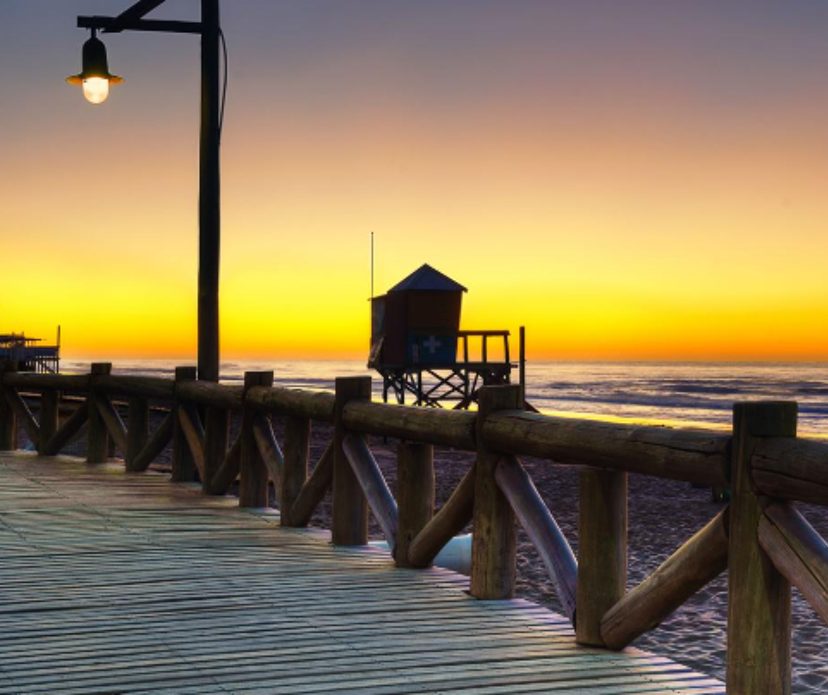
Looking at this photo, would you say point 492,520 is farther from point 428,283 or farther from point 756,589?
point 428,283

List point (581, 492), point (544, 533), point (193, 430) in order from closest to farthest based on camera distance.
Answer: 1. point (581, 492)
2. point (544, 533)
3. point (193, 430)

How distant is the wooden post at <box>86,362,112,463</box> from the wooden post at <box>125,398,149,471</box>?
663mm

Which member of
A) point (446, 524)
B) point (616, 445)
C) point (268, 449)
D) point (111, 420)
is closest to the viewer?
point (616, 445)

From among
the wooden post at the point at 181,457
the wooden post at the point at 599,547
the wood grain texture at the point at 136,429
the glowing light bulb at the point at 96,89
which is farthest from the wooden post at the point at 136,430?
the wooden post at the point at 599,547

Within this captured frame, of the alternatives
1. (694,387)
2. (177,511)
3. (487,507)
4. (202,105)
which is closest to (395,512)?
(487,507)

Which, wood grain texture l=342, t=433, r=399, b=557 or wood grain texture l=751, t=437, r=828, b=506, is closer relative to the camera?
wood grain texture l=751, t=437, r=828, b=506

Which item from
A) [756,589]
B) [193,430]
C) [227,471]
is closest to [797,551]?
[756,589]

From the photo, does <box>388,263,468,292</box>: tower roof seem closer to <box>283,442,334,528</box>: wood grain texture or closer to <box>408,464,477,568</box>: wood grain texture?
<box>283,442,334,528</box>: wood grain texture

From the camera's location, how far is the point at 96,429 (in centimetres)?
1184

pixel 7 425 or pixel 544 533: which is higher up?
pixel 544 533

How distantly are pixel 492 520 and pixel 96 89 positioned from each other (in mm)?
6813

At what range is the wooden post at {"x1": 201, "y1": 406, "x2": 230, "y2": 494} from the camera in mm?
9383

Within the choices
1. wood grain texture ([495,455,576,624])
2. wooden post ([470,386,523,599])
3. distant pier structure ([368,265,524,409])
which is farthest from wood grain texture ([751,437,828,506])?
distant pier structure ([368,265,524,409])

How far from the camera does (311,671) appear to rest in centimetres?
411
